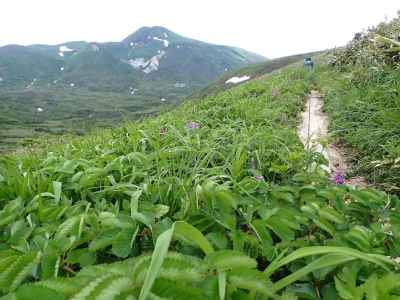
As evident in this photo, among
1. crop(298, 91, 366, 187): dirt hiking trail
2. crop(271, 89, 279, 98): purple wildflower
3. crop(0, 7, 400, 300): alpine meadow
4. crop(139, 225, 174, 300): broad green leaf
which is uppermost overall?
crop(139, 225, 174, 300): broad green leaf

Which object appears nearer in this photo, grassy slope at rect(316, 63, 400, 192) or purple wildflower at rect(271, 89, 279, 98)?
grassy slope at rect(316, 63, 400, 192)

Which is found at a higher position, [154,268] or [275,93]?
[154,268]

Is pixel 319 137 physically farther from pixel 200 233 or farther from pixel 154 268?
pixel 154 268

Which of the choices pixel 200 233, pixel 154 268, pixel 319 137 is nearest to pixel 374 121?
pixel 319 137

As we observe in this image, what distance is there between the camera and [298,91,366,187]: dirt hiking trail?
4.33 metres

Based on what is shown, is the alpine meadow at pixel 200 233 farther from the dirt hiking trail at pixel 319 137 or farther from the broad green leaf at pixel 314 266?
the dirt hiking trail at pixel 319 137

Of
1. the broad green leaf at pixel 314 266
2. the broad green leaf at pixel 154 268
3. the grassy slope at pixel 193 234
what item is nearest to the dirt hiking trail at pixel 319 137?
the grassy slope at pixel 193 234

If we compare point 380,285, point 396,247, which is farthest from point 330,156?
point 380,285

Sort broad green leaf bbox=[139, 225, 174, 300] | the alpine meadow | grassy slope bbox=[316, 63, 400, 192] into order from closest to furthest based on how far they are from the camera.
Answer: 1. broad green leaf bbox=[139, 225, 174, 300]
2. the alpine meadow
3. grassy slope bbox=[316, 63, 400, 192]

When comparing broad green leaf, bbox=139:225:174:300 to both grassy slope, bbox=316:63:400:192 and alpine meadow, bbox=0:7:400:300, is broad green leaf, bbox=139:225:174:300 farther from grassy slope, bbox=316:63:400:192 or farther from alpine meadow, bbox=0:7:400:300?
grassy slope, bbox=316:63:400:192

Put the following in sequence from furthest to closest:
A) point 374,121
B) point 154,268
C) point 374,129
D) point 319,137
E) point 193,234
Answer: point 374,121, point 374,129, point 319,137, point 193,234, point 154,268

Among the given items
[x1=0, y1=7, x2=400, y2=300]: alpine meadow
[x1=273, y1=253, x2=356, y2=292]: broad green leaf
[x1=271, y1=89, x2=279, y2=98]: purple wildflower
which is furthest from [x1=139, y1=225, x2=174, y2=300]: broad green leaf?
[x1=271, y1=89, x2=279, y2=98]: purple wildflower

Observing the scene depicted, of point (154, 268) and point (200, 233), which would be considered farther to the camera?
point (200, 233)

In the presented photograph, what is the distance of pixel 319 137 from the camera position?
5.02m
